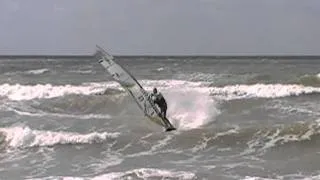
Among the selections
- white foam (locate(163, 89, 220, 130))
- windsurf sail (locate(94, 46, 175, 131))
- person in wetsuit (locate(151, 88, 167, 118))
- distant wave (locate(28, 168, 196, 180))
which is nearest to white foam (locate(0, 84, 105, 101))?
white foam (locate(163, 89, 220, 130))

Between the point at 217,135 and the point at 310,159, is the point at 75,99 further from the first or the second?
the point at 310,159

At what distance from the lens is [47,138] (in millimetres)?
15922

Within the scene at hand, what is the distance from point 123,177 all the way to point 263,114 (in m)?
9.14

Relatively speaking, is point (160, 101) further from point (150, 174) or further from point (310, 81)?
point (310, 81)

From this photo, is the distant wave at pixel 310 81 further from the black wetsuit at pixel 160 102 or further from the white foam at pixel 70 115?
the black wetsuit at pixel 160 102

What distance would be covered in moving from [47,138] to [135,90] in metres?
4.35

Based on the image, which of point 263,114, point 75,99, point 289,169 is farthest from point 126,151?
point 75,99

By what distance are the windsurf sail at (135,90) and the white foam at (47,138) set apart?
1.54m

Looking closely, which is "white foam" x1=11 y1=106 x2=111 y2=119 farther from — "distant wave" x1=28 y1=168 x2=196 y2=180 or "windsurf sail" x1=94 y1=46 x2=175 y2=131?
"distant wave" x1=28 y1=168 x2=196 y2=180

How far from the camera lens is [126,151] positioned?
47.2 ft

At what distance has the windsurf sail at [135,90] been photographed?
1719 centimetres

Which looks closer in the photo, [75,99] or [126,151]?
[126,151]

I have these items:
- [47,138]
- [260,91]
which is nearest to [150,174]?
[47,138]

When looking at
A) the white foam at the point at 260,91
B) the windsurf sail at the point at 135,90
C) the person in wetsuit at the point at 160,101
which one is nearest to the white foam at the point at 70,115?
the windsurf sail at the point at 135,90
